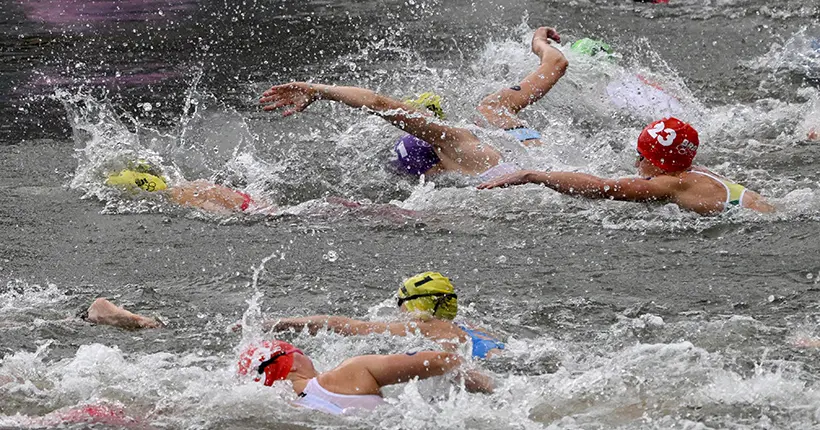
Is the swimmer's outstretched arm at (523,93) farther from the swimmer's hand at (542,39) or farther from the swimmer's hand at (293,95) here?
the swimmer's hand at (293,95)

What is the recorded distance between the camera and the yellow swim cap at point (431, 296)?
19.5ft

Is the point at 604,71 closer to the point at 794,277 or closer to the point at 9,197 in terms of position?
the point at 794,277

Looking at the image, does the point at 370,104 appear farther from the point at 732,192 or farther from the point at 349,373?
the point at 349,373

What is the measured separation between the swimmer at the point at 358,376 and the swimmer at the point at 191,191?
2.88 metres

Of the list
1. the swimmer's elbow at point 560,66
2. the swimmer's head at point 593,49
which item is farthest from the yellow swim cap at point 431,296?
→ the swimmer's head at point 593,49

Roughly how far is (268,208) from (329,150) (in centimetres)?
127

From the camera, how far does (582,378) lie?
5.72 meters

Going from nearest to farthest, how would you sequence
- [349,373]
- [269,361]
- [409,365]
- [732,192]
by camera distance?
[409,365] < [349,373] < [269,361] < [732,192]

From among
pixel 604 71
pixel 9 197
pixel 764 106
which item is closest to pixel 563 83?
pixel 604 71

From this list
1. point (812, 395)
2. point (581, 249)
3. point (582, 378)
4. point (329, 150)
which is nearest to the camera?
point (812, 395)

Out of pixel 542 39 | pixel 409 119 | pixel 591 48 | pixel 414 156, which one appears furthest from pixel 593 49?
pixel 409 119

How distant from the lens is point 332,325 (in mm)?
6145

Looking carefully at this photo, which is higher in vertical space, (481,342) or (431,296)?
(431,296)

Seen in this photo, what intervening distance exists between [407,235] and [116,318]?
2.14m
